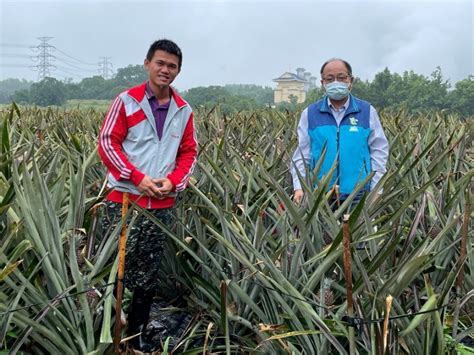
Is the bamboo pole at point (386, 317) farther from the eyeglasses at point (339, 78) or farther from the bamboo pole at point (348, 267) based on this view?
the eyeglasses at point (339, 78)

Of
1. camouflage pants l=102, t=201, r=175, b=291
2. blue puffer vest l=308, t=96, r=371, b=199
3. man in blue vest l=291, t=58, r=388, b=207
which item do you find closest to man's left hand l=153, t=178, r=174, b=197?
camouflage pants l=102, t=201, r=175, b=291

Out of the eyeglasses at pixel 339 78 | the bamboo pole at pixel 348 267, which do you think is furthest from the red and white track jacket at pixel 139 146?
the bamboo pole at pixel 348 267

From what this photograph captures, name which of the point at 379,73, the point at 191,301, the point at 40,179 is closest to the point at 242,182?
the point at 191,301

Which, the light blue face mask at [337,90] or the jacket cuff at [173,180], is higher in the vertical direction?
the light blue face mask at [337,90]

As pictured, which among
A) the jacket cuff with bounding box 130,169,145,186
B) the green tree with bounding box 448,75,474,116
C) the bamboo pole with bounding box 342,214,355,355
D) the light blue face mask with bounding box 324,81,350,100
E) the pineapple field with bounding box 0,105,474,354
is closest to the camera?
the bamboo pole with bounding box 342,214,355,355

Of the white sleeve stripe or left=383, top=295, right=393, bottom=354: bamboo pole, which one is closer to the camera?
left=383, top=295, right=393, bottom=354: bamboo pole

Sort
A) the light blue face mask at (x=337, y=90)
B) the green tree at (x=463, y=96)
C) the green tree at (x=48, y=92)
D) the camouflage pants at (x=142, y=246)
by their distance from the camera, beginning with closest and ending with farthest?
the camouflage pants at (x=142, y=246) → the light blue face mask at (x=337, y=90) → the green tree at (x=463, y=96) → the green tree at (x=48, y=92)

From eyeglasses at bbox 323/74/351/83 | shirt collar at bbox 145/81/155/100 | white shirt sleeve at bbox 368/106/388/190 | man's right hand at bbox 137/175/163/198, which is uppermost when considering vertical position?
eyeglasses at bbox 323/74/351/83

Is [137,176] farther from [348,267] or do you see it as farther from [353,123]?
[353,123]

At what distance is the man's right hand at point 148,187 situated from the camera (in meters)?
1.80

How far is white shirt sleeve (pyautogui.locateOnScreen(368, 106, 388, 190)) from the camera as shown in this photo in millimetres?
2270

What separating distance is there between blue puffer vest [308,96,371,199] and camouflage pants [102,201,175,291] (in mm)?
704

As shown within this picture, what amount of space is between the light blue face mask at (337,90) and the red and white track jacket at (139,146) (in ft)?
2.03

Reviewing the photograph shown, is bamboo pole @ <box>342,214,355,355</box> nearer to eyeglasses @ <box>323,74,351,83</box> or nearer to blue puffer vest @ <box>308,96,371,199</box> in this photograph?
blue puffer vest @ <box>308,96,371,199</box>
